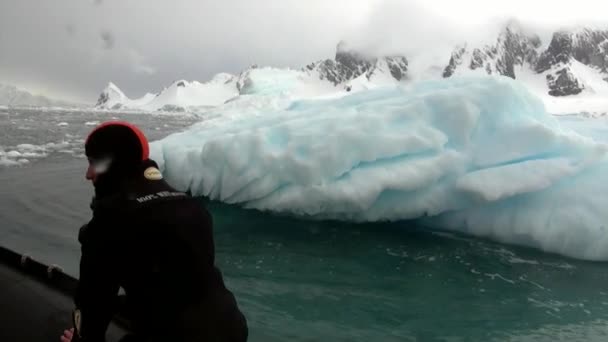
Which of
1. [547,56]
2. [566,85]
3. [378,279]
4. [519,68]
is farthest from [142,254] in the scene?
[519,68]

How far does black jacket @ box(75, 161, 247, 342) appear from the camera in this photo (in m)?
1.78

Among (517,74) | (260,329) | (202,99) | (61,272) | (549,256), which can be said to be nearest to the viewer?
(61,272)

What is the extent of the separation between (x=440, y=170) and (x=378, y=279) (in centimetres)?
191

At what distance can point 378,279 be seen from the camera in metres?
5.20

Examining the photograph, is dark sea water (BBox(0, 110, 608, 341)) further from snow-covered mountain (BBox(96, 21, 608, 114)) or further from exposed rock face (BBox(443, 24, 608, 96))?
exposed rock face (BBox(443, 24, 608, 96))

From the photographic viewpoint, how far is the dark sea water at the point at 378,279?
4242 millimetres

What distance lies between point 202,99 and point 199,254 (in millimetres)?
192771

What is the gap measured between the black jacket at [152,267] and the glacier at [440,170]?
461 centimetres

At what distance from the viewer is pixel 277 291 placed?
191 inches

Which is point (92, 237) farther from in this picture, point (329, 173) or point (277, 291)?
point (329, 173)

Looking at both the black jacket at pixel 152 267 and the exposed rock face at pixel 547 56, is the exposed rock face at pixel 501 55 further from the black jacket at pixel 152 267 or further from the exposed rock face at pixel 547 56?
the black jacket at pixel 152 267

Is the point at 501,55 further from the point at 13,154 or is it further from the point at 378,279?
the point at 378,279

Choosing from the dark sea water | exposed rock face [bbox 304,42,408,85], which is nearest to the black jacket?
the dark sea water

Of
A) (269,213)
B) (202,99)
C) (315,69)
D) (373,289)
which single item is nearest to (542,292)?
(373,289)
